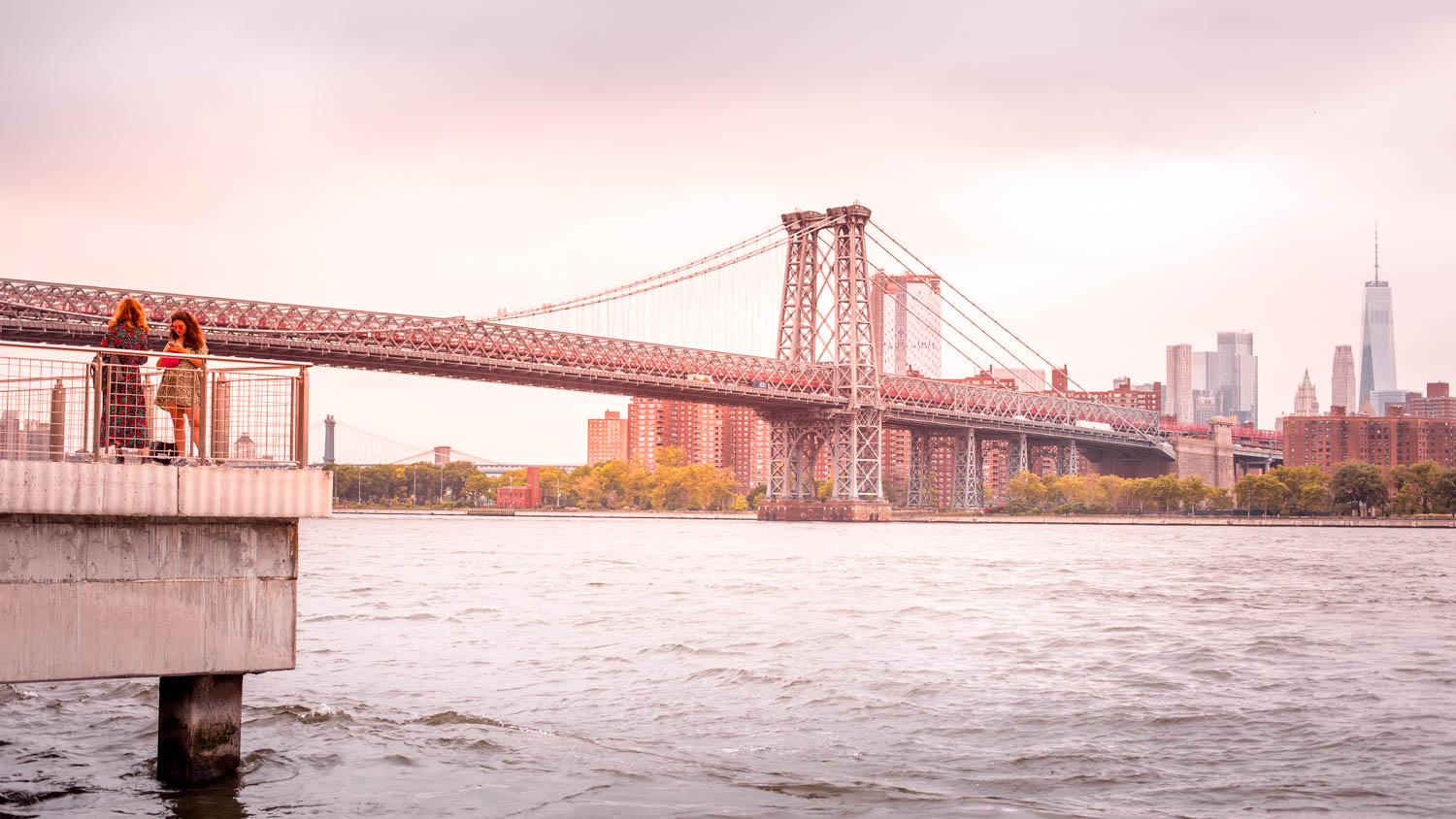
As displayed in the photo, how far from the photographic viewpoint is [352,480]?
589ft

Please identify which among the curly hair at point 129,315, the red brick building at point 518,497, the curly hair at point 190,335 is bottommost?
the red brick building at point 518,497

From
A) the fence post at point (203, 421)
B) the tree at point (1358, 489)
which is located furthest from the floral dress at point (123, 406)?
the tree at point (1358, 489)

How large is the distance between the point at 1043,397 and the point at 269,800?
124900mm

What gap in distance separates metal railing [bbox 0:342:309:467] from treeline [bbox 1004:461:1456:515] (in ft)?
402

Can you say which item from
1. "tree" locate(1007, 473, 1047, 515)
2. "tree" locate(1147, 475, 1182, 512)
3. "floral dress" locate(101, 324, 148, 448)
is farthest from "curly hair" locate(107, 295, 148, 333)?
"tree" locate(1147, 475, 1182, 512)

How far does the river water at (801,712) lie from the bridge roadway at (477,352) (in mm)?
45418

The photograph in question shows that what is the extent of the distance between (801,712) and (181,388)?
7.35 m

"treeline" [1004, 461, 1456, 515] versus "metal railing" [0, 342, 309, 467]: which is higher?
"metal railing" [0, 342, 309, 467]

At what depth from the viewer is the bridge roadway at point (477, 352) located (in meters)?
66.2

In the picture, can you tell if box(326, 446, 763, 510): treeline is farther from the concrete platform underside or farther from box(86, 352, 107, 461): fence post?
box(86, 352, 107, 461): fence post

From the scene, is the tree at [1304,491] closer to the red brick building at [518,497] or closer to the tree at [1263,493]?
the tree at [1263,493]

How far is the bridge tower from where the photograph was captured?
98.7 m

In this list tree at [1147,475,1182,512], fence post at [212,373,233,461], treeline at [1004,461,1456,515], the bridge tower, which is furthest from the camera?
tree at [1147,475,1182,512]

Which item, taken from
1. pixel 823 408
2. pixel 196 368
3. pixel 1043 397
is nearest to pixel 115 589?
pixel 196 368
